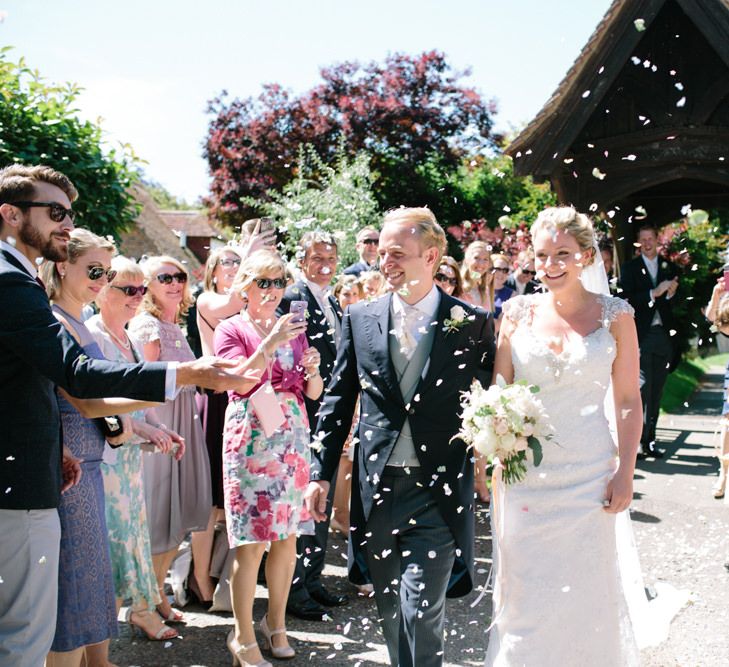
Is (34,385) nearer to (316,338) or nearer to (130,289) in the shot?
(130,289)

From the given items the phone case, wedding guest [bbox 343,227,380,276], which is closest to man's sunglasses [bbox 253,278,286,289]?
the phone case

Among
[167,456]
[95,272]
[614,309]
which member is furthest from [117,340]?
[614,309]

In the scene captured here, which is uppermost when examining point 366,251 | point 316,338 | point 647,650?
point 366,251

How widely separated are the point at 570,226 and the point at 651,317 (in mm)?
7304

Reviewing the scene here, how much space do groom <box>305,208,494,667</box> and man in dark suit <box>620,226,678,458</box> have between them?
7.07m

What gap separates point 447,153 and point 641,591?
64.0ft

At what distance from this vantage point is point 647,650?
4934 mm

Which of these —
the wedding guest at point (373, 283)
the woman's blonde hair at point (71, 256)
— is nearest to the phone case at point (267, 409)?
the woman's blonde hair at point (71, 256)

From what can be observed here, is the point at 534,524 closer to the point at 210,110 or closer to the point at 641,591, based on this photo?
the point at 641,591

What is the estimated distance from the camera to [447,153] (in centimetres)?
2353

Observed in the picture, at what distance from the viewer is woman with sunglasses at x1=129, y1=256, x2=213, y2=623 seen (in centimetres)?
563

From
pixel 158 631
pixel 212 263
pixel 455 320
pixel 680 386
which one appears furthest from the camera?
pixel 680 386

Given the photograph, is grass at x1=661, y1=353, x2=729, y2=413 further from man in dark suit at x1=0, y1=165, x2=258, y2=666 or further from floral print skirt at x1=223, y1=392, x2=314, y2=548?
man in dark suit at x1=0, y1=165, x2=258, y2=666

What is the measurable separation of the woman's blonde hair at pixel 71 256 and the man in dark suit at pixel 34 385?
26.4 inches
